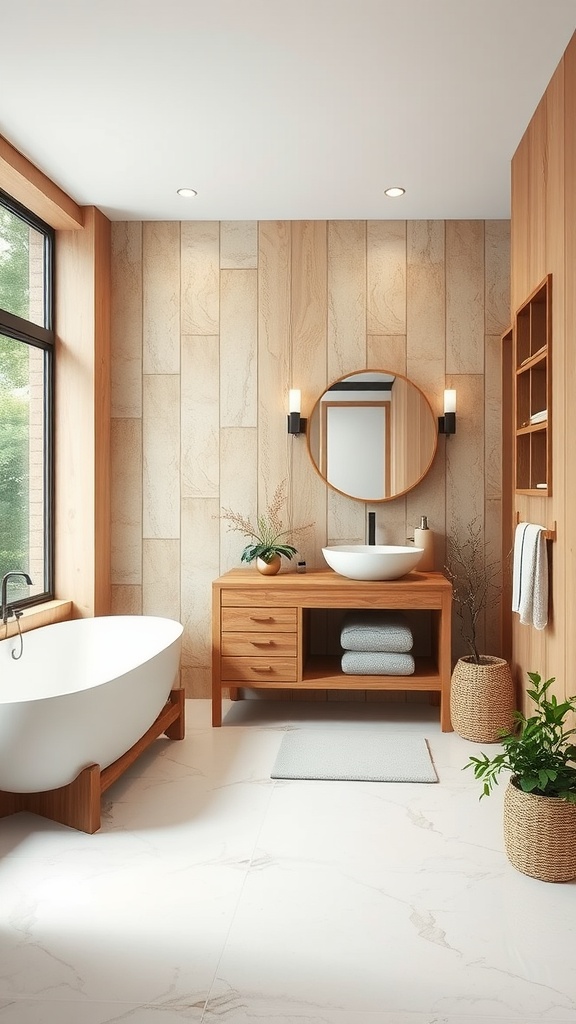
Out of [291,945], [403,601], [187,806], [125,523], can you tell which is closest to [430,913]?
[291,945]

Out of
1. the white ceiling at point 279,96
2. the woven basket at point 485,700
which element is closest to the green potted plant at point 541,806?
the woven basket at point 485,700

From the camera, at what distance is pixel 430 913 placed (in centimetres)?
212

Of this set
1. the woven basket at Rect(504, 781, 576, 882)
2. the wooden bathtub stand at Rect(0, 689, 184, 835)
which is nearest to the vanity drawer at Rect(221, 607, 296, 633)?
the wooden bathtub stand at Rect(0, 689, 184, 835)

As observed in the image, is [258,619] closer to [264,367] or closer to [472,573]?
[472,573]

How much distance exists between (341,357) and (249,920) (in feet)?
9.60

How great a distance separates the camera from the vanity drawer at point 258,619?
378cm

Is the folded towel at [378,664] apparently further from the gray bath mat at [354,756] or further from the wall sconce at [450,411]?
the wall sconce at [450,411]

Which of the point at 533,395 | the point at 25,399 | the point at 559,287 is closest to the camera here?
the point at 559,287

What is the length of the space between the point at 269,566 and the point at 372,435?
2.99 feet

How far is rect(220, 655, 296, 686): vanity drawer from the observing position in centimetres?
379

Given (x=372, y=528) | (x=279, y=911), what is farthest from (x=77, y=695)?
(x=372, y=528)

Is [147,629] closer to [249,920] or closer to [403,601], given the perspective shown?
[403,601]

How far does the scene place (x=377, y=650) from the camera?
3.75m

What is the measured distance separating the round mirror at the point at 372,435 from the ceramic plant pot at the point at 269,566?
547mm
